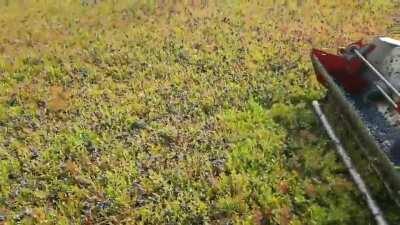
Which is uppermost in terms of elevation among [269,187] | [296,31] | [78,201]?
[296,31]

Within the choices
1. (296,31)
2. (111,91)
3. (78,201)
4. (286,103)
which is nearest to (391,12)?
(296,31)

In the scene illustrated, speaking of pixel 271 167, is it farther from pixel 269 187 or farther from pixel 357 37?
Result: pixel 357 37

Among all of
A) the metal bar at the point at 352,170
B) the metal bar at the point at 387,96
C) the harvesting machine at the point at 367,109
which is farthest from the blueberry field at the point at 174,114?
the metal bar at the point at 387,96

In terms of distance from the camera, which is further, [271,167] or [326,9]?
[326,9]

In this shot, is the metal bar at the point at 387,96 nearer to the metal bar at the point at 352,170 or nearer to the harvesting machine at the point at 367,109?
the harvesting machine at the point at 367,109

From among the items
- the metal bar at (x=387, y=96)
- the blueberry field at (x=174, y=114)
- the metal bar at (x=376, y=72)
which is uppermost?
the metal bar at (x=376, y=72)

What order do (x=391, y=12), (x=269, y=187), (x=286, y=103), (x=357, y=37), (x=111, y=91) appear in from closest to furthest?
(x=269, y=187) < (x=286, y=103) < (x=111, y=91) < (x=357, y=37) < (x=391, y=12)

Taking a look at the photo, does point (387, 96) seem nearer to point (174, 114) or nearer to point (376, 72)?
point (376, 72)
